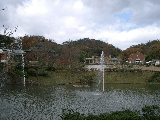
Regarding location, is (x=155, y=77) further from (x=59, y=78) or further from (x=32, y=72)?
(x=32, y=72)

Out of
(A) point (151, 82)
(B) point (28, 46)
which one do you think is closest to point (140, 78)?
(A) point (151, 82)

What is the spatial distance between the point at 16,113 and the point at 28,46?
5968 centimetres

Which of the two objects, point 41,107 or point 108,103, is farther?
point 108,103

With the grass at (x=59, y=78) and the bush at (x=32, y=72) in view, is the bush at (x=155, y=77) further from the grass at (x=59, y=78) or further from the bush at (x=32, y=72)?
the bush at (x=32, y=72)

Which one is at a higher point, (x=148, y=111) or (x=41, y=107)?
(x=148, y=111)

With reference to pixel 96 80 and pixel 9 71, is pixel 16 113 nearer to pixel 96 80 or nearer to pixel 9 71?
pixel 9 71

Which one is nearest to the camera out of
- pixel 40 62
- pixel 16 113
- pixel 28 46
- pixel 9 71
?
pixel 16 113

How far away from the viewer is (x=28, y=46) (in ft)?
230

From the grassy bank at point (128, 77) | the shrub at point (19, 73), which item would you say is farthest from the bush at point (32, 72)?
the grassy bank at point (128, 77)

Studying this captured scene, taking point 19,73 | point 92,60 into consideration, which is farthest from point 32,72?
point 92,60

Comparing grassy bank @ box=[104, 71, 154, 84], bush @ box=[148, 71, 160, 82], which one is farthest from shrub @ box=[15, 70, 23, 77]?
bush @ box=[148, 71, 160, 82]

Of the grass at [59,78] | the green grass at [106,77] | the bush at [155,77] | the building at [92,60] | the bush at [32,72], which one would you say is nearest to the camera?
the grass at [59,78]

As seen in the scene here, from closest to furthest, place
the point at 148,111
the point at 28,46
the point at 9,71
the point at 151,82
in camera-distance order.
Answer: the point at 148,111
the point at 9,71
the point at 151,82
the point at 28,46

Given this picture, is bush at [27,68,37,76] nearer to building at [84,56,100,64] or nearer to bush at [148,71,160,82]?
bush at [148,71,160,82]
